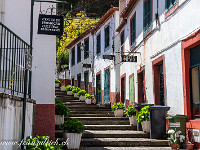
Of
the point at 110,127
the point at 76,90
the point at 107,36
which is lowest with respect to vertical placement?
the point at 110,127

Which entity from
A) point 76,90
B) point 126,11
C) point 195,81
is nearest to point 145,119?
point 195,81

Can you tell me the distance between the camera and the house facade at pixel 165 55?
9.05 metres

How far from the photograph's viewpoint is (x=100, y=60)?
69.4 ft

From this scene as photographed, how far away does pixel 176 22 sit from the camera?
9953 mm

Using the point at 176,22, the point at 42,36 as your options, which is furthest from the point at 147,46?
the point at 42,36

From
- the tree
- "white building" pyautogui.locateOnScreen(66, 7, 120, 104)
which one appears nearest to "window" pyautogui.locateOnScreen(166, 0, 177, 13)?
"white building" pyautogui.locateOnScreen(66, 7, 120, 104)

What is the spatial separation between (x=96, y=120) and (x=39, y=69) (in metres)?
5.59

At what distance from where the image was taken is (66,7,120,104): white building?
18667 mm

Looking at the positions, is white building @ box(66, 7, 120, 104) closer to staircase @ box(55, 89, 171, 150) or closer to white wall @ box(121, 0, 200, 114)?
staircase @ box(55, 89, 171, 150)

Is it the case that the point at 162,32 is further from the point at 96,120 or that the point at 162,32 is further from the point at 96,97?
the point at 96,97

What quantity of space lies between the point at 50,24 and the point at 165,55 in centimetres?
434

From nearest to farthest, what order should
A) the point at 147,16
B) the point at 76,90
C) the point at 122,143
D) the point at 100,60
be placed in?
1. the point at 122,143
2. the point at 147,16
3. the point at 100,60
4. the point at 76,90

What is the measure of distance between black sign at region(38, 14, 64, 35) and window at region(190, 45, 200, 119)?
372cm

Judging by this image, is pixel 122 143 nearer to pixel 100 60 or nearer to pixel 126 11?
pixel 126 11
